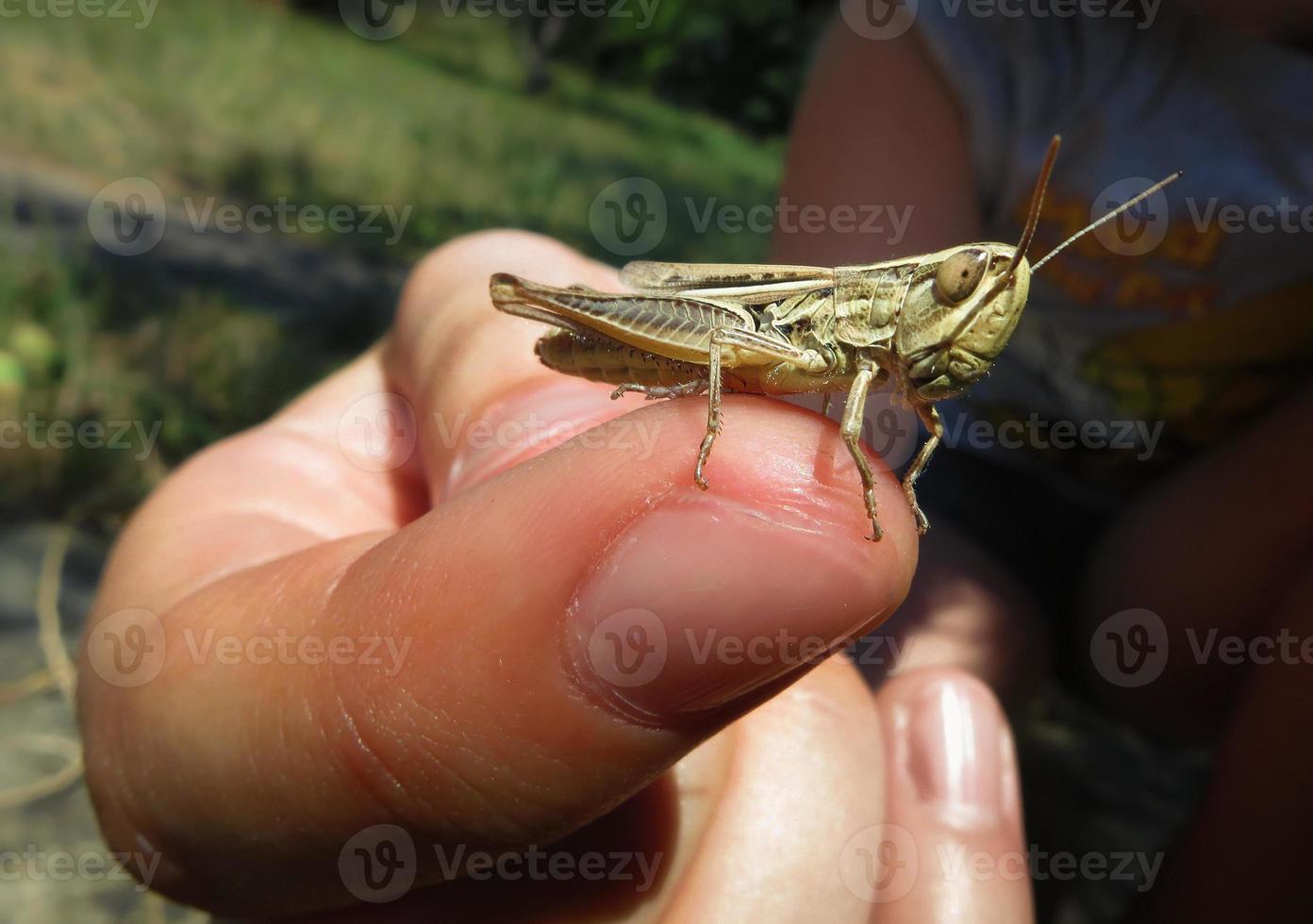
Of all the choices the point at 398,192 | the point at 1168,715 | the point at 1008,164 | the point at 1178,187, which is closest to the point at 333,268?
the point at 398,192

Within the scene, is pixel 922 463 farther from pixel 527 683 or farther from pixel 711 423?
pixel 527 683

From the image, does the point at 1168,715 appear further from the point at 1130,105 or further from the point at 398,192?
the point at 398,192

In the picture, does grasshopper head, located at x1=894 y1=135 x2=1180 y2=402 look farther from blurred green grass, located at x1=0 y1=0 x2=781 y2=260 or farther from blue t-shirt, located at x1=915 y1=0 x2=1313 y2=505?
blurred green grass, located at x1=0 y1=0 x2=781 y2=260

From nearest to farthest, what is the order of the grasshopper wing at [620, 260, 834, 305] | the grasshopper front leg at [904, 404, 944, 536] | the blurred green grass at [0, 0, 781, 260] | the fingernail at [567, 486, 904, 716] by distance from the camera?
the fingernail at [567, 486, 904, 716], the grasshopper front leg at [904, 404, 944, 536], the grasshopper wing at [620, 260, 834, 305], the blurred green grass at [0, 0, 781, 260]

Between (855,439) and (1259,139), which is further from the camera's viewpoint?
(1259,139)

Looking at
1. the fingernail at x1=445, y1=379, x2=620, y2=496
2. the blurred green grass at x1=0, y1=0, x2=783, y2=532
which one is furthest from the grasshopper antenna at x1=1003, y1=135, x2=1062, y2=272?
the blurred green grass at x1=0, y1=0, x2=783, y2=532

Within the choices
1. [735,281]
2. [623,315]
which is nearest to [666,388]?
[623,315]

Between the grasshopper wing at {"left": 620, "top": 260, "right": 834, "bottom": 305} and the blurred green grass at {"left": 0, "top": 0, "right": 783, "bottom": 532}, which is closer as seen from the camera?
the grasshopper wing at {"left": 620, "top": 260, "right": 834, "bottom": 305}
